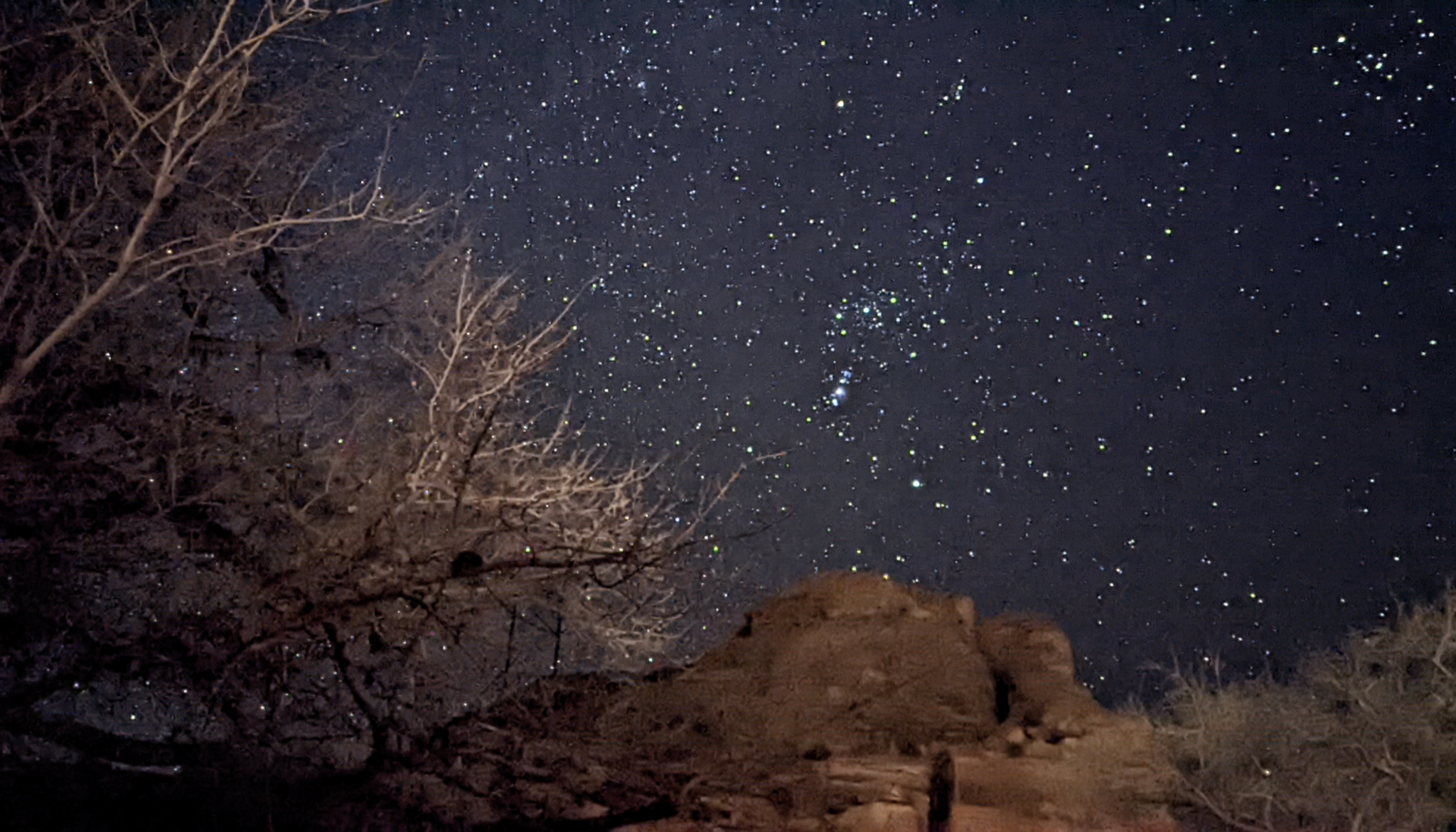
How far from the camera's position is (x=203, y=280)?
348 inches

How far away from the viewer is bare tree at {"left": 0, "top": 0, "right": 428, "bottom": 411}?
284 inches

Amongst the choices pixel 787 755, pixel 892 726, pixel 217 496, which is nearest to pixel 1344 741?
pixel 892 726

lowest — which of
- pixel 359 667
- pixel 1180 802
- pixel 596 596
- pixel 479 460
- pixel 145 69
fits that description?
pixel 1180 802

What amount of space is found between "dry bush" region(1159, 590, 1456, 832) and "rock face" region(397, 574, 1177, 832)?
2.18ft

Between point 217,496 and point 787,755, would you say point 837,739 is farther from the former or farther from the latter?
point 217,496

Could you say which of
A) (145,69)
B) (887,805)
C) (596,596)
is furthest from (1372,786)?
(145,69)

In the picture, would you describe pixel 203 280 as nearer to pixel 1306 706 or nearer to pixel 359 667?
pixel 359 667

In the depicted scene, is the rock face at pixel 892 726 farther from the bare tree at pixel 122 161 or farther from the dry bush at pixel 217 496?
the bare tree at pixel 122 161

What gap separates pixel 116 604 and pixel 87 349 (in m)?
1.82

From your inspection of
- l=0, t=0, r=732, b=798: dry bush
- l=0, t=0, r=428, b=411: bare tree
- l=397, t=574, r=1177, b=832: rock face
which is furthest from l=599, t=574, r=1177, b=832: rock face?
l=0, t=0, r=428, b=411: bare tree

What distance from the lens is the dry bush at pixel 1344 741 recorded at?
10969mm

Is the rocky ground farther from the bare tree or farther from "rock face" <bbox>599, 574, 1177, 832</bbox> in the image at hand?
the bare tree

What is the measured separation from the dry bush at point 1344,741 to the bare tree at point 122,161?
32.0 feet

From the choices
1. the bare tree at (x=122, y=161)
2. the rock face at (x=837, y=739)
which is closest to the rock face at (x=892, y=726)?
the rock face at (x=837, y=739)
